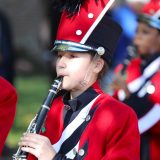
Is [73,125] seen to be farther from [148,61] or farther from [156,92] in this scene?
[148,61]

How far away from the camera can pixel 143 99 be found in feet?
20.4

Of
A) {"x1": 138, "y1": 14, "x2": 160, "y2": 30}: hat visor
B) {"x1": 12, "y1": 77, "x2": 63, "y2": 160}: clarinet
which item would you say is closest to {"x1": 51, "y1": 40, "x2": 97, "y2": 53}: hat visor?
{"x1": 12, "y1": 77, "x2": 63, "y2": 160}: clarinet

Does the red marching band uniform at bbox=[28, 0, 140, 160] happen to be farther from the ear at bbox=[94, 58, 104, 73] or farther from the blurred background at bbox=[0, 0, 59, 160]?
the blurred background at bbox=[0, 0, 59, 160]

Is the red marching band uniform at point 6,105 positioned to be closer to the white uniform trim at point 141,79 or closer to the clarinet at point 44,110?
the clarinet at point 44,110

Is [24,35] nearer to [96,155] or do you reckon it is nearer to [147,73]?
[147,73]

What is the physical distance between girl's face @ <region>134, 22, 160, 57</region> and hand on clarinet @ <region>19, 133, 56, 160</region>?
80.2 inches

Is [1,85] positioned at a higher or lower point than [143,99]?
higher

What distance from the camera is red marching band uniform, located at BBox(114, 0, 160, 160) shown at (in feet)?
19.8

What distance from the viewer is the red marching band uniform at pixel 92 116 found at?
4.70 m

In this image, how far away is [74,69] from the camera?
15.9 feet

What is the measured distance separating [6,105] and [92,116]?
610mm

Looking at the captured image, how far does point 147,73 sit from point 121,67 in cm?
77

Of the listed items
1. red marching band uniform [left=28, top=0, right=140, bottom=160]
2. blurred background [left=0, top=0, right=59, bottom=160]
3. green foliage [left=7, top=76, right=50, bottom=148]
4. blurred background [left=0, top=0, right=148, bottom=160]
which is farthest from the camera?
blurred background [left=0, top=0, right=59, bottom=160]

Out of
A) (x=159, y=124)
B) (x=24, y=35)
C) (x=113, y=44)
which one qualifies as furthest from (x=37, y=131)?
(x=24, y=35)
